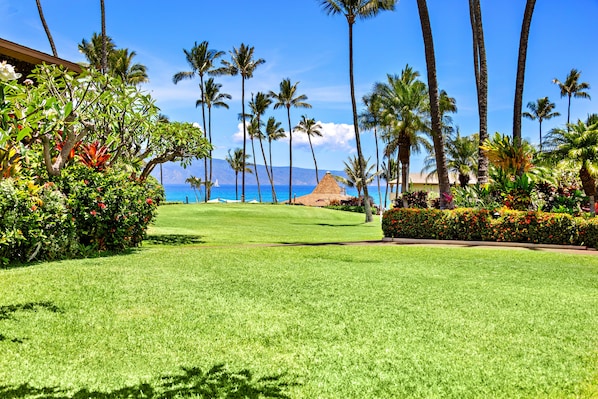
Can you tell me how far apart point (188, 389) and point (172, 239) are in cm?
1261

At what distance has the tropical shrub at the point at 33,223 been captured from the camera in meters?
8.88

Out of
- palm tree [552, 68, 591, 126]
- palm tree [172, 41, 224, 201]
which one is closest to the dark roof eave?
palm tree [172, 41, 224, 201]

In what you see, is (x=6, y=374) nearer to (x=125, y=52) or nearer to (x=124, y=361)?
(x=124, y=361)

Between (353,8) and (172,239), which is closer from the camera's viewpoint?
(172,239)

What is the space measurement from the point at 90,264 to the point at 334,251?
6.41 m

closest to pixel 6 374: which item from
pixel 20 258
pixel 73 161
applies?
pixel 20 258

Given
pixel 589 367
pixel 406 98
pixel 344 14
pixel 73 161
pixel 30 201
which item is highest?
pixel 344 14

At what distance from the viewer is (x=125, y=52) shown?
4475 centimetres

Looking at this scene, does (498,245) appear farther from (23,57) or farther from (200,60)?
(200,60)

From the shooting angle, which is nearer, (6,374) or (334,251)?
(6,374)

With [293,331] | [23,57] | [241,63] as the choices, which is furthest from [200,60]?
[293,331]

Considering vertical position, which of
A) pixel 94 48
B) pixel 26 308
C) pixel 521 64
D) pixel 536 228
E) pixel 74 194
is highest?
pixel 94 48

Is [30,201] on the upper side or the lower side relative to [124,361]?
upper

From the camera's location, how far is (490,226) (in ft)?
48.7
